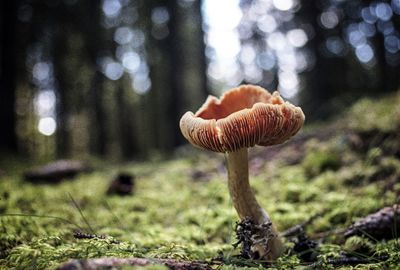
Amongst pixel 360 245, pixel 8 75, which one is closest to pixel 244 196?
pixel 360 245

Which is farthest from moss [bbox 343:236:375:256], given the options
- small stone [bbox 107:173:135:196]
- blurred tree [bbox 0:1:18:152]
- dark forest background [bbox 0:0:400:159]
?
blurred tree [bbox 0:1:18:152]

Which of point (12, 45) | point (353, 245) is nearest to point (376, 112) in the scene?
point (353, 245)

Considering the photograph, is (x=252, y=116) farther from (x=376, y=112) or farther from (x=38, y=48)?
(x=38, y=48)

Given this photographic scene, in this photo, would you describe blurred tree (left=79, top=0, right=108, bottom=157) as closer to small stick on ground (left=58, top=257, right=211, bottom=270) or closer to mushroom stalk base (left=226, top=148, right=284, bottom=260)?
mushroom stalk base (left=226, top=148, right=284, bottom=260)

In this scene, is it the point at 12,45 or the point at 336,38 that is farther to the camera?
the point at 336,38

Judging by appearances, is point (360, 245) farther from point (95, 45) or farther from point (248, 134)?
point (95, 45)

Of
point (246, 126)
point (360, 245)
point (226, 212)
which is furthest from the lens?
point (226, 212)
